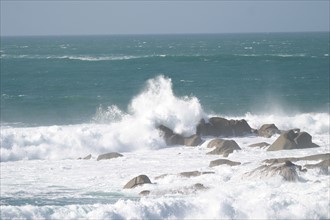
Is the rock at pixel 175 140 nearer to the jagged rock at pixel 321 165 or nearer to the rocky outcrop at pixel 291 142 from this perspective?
the rocky outcrop at pixel 291 142

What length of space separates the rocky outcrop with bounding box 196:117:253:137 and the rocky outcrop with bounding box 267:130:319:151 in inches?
138

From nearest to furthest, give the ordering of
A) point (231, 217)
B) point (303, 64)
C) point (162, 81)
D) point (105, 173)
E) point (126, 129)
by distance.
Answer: point (231, 217)
point (105, 173)
point (126, 129)
point (162, 81)
point (303, 64)

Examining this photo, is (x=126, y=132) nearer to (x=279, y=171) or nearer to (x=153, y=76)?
(x=279, y=171)

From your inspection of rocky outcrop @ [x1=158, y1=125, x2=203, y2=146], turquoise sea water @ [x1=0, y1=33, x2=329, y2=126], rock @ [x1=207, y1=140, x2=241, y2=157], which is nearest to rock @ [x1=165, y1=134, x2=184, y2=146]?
rocky outcrop @ [x1=158, y1=125, x2=203, y2=146]

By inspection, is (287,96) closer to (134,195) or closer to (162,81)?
(162,81)

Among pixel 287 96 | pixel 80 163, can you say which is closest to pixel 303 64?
pixel 287 96

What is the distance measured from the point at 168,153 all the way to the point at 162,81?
9.77m

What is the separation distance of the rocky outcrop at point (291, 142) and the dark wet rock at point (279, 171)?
4685mm

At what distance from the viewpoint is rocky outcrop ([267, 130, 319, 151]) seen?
24156mm

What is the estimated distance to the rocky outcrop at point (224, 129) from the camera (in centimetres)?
2811

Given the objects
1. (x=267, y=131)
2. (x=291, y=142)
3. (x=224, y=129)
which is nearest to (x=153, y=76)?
(x=224, y=129)

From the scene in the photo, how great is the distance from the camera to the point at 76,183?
20.4 m

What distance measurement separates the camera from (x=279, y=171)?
18969 mm

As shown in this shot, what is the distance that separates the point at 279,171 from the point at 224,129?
9.37 metres
